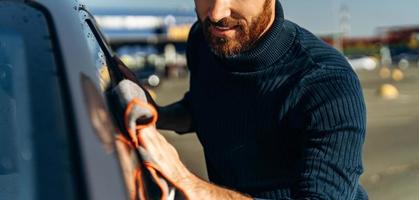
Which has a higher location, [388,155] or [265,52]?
[265,52]

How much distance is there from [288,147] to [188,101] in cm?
78

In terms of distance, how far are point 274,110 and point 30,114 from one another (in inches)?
35.3

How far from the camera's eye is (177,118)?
324 cm

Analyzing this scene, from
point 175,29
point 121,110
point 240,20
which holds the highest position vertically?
point 240,20

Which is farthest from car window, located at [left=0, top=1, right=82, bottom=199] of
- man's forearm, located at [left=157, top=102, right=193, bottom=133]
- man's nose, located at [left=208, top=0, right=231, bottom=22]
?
Result: man's forearm, located at [left=157, top=102, right=193, bottom=133]

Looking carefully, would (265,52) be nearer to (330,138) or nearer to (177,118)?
(330,138)

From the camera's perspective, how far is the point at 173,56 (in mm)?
70688

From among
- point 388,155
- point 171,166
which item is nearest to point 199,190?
point 171,166

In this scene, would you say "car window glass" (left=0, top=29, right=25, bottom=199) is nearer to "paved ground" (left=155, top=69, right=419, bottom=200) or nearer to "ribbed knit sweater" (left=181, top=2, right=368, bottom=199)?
"ribbed knit sweater" (left=181, top=2, right=368, bottom=199)

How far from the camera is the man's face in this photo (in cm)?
245

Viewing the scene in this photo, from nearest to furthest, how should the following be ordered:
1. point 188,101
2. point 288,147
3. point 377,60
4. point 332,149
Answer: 1. point 332,149
2. point 288,147
3. point 188,101
4. point 377,60

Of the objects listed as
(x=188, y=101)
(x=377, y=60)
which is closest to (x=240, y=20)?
(x=188, y=101)

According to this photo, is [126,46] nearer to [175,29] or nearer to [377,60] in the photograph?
[175,29]

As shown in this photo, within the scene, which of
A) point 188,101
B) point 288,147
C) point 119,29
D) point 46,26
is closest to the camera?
point 46,26
